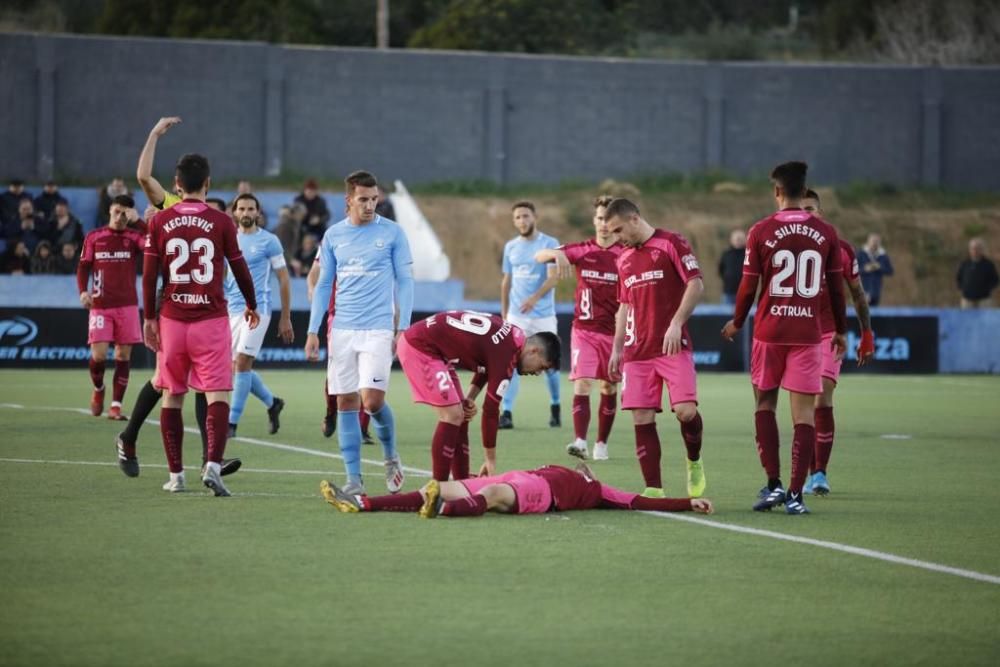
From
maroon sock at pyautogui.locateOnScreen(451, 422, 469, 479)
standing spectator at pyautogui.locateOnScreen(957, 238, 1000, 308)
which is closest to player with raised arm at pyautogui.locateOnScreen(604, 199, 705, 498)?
maroon sock at pyautogui.locateOnScreen(451, 422, 469, 479)

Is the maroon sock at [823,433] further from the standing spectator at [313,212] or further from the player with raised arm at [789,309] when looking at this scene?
the standing spectator at [313,212]

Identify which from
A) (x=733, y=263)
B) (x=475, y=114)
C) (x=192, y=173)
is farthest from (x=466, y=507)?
(x=475, y=114)

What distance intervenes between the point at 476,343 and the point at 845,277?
2.83 metres

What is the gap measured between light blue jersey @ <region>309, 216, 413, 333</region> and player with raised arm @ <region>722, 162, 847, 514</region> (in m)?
2.32

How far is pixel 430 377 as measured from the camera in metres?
9.95

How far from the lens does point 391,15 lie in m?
56.6

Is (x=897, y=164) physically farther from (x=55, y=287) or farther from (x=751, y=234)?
(x=751, y=234)

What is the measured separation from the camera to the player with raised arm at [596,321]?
1391cm

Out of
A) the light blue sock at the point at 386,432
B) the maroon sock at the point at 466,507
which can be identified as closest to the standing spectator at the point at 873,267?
the light blue sock at the point at 386,432

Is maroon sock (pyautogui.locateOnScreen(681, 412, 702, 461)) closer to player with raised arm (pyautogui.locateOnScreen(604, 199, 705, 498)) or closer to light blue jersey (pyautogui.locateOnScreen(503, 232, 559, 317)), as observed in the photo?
player with raised arm (pyautogui.locateOnScreen(604, 199, 705, 498))

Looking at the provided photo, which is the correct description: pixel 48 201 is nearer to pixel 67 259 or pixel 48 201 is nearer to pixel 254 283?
pixel 67 259

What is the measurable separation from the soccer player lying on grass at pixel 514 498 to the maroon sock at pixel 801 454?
2.26 feet

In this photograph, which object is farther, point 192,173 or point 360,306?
point 360,306

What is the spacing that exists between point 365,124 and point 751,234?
1337 inches
